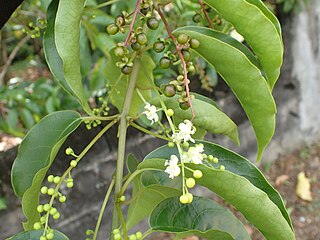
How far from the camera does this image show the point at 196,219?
2.28 feet

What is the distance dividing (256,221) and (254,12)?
26cm

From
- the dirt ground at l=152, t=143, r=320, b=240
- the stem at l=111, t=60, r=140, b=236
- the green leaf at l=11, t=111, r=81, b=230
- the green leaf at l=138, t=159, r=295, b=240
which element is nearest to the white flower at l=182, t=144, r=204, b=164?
the green leaf at l=138, t=159, r=295, b=240

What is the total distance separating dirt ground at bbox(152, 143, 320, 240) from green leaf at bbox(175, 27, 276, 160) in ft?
5.10

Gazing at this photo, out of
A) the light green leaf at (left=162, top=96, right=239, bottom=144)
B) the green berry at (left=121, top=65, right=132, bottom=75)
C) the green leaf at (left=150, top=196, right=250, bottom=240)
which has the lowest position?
the green leaf at (left=150, top=196, right=250, bottom=240)

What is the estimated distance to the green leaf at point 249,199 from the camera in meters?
0.60

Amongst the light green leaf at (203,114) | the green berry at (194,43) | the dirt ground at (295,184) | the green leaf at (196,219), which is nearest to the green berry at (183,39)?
the green berry at (194,43)

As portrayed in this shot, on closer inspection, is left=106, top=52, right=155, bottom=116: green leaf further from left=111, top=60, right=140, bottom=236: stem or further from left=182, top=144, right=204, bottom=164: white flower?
left=182, top=144, right=204, bottom=164: white flower

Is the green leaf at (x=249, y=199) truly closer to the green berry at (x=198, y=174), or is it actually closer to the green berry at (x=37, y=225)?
the green berry at (x=198, y=174)

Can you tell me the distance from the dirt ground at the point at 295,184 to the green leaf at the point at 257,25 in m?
1.62

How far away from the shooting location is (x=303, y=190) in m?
2.41

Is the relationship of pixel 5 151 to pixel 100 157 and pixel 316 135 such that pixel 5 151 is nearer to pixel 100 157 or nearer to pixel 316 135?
pixel 100 157

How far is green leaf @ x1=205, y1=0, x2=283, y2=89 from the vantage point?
612mm

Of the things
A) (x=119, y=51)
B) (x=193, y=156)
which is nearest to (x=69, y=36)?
(x=119, y=51)

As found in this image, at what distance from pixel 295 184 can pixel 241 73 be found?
193 centimetres
